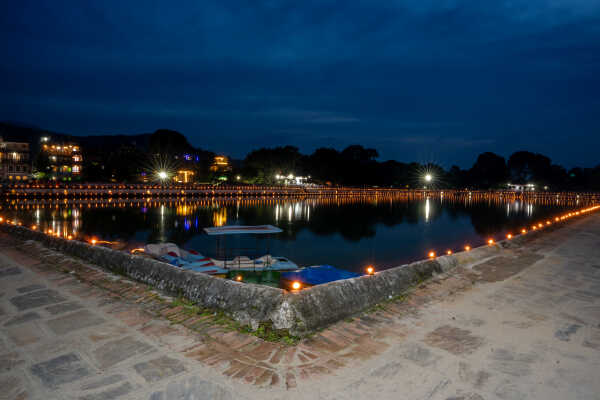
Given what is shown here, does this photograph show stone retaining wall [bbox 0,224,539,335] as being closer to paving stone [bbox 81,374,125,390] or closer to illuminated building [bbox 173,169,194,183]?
paving stone [bbox 81,374,125,390]

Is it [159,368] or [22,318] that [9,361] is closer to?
[22,318]

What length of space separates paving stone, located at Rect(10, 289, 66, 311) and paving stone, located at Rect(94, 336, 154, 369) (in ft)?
8.59

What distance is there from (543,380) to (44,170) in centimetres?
12690

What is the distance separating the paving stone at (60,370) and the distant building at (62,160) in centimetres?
11979

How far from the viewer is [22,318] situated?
5.77m

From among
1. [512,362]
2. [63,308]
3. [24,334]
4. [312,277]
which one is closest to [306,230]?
[312,277]

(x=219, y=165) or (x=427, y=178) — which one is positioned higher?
(x=219, y=165)

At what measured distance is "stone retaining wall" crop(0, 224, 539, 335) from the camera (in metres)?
5.24

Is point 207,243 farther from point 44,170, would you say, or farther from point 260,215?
point 44,170

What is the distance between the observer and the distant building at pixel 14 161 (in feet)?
351

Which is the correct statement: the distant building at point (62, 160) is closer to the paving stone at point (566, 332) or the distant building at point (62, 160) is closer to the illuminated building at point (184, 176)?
the illuminated building at point (184, 176)

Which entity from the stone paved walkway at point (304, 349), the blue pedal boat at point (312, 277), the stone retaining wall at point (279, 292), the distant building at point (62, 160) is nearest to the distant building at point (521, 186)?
the blue pedal boat at point (312, 277)

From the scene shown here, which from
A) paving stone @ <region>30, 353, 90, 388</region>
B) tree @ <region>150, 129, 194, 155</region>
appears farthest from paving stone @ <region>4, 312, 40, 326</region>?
tree @ <region>150, 129, 194, 155</region>

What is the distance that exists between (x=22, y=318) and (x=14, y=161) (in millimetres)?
135105
